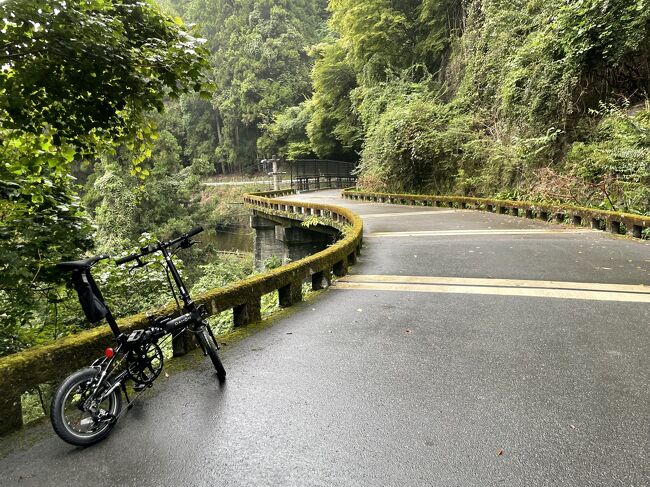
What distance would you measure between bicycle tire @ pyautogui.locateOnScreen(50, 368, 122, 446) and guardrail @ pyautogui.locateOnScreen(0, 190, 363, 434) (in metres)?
0.29

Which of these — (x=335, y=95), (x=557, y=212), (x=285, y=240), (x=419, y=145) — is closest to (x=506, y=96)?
(x=419, y=145)

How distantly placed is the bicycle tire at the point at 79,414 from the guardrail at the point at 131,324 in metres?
0.29

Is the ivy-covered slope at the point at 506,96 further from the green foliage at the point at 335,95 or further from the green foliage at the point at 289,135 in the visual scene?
the green foliage at the point at 289,135

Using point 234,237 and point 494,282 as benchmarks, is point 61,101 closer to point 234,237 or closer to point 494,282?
point 494,282

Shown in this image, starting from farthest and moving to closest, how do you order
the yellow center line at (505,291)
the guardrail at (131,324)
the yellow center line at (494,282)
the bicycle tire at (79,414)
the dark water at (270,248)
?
the dark water at (270,248) → the yellow center line at (494,282) → the yellow center line at (505,291) → the guardrail at (131,324) → the bicycle tire at (79,414)

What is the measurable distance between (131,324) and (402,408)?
2088mm

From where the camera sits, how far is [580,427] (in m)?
2.37

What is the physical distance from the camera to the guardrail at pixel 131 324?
2422mm

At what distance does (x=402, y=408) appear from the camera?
8.60 ft

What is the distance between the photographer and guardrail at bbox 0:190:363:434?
2.42m

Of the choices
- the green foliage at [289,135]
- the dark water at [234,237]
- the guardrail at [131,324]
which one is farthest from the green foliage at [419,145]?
the green foliage at [289,135]

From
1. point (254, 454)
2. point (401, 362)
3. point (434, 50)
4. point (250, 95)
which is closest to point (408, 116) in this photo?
point (434, 50)

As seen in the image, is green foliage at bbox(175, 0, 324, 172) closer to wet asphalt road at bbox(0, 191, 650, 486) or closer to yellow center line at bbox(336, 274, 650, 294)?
yellow center line at bbox(336, 274, 650, 294)

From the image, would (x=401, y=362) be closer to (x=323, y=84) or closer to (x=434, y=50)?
(x=434, y=50)
